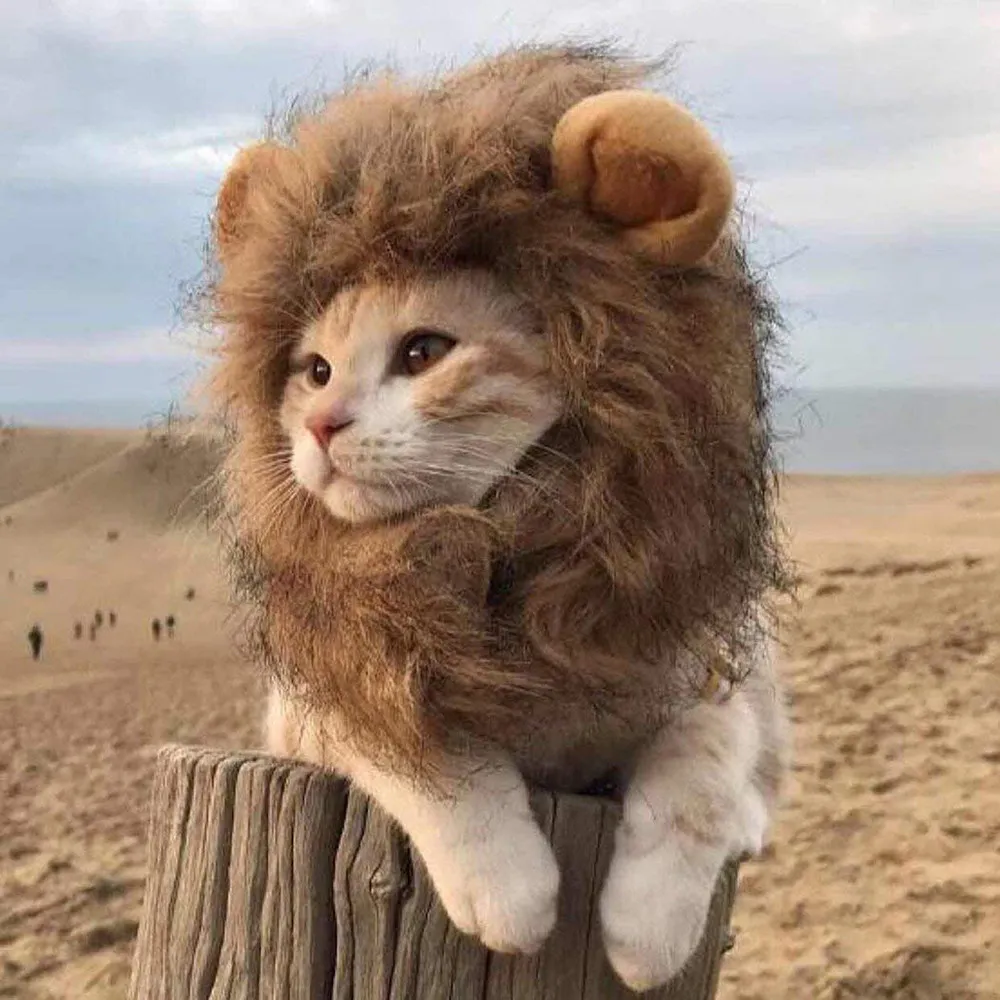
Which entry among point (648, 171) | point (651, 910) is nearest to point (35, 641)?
point (651, 910)

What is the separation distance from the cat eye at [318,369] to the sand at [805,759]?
25 centimetres

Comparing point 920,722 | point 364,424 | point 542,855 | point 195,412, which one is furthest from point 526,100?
point 920,722

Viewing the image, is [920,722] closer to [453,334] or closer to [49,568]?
[453,334]

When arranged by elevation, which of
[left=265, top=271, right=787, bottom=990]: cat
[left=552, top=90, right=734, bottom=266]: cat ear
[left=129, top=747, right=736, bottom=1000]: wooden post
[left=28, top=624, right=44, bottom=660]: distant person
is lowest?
[left=28, top=624, right=44, bottom=660]: distant person

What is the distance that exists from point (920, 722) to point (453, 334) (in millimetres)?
4296

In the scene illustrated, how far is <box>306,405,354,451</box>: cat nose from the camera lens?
1.28 m

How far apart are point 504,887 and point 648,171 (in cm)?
70

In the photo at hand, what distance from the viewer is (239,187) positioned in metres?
1.46

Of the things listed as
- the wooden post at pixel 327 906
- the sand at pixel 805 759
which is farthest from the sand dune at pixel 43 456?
the wooden post at pixel 327 906

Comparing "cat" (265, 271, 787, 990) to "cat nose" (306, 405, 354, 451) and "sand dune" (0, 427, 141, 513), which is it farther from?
"sand dune" (0, 427, 141, 513)

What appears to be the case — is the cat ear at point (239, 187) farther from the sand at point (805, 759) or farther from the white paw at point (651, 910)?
the white paw at point (651, 910)

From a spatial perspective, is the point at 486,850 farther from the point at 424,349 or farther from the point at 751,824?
the point at 424,349

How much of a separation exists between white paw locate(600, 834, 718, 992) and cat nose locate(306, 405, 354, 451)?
1.68 feet

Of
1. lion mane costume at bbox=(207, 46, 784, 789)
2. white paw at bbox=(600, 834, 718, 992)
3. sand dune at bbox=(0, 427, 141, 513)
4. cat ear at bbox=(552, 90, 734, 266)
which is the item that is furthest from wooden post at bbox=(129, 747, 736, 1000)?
sand dune at bbox=(0, 427, 141, 513)
